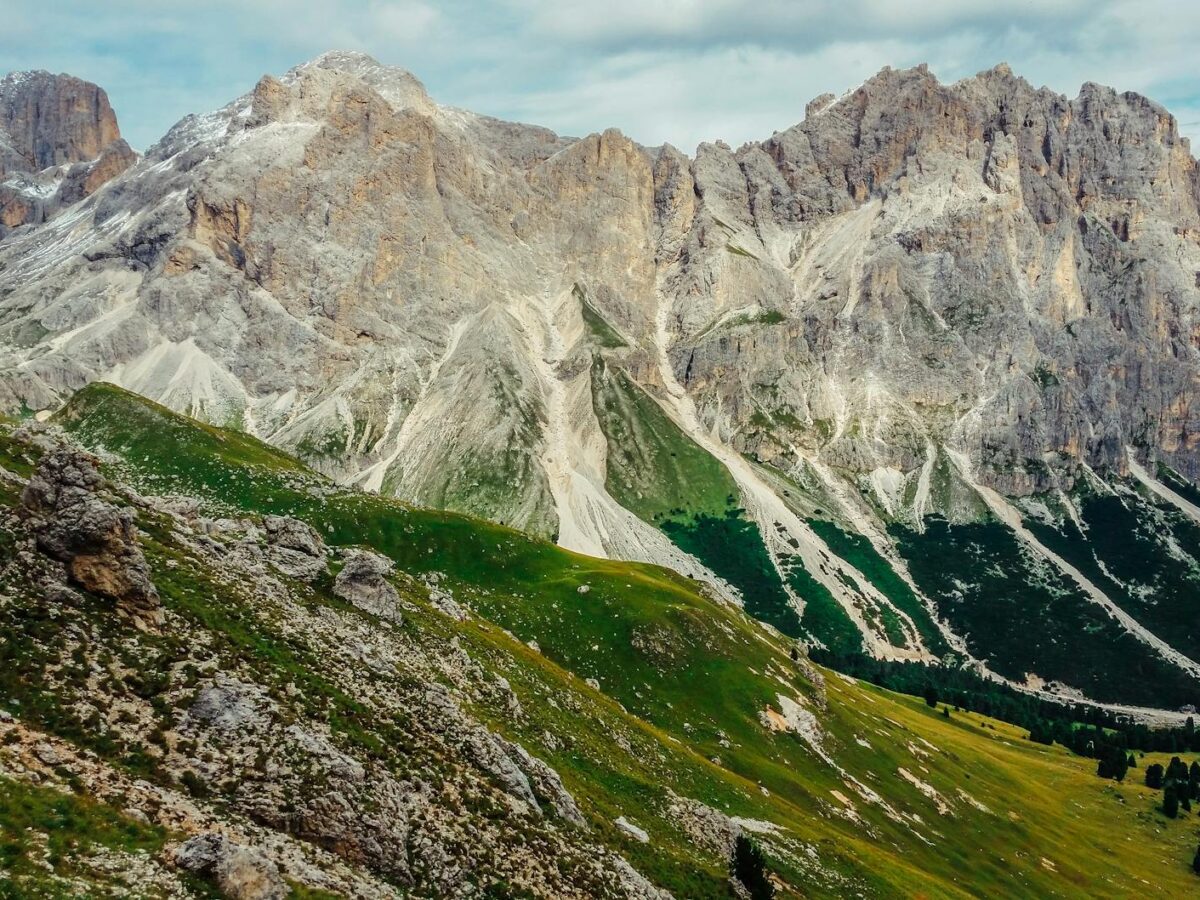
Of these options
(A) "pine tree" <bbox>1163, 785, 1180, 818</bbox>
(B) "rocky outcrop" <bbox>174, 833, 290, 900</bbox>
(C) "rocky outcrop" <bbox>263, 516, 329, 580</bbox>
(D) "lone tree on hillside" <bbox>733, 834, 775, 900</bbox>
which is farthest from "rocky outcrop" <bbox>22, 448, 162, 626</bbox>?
(A) "pine tree" <bbox>1163, 785, 1180, 818</bbox>

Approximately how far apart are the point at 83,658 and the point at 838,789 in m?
80.7

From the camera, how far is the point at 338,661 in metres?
40.5

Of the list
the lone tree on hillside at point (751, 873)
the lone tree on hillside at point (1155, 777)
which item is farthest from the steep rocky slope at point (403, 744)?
the lone tree on hillside at point (1155, 777)

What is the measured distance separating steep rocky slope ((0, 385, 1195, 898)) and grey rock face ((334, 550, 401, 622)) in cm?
20

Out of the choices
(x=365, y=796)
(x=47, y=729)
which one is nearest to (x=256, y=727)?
(x=365, y=796)

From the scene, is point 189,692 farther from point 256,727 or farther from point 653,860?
point 653,860

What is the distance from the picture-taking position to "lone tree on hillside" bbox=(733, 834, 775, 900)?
47.7 metres

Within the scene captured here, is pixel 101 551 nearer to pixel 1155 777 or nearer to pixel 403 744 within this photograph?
pixel 403 744

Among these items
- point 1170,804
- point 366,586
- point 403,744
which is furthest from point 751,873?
point 1170,804

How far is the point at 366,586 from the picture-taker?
57156mm

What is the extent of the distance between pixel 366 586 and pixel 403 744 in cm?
2258

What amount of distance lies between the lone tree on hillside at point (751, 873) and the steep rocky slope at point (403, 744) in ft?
4.70

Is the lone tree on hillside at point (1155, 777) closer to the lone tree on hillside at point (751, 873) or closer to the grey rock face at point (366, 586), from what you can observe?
the lone tree on hillside at point (751, 873)

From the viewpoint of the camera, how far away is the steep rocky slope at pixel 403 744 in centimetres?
2603
